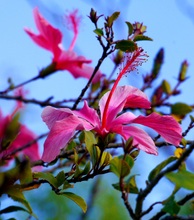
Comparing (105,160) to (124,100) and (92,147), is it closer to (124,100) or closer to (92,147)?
(92,147)

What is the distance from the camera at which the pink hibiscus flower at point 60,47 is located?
1910 millimetres

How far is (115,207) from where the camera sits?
9.38 m

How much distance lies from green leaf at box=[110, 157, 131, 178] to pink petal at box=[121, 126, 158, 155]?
0.35 ft

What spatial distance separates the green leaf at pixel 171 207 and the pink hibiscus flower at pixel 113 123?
0.16 m

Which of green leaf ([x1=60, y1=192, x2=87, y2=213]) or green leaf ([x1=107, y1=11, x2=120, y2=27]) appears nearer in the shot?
green leaf ([x1=60, y1=192, x2=87, y2=213])

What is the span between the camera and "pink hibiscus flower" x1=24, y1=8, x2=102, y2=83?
1910 millimetres

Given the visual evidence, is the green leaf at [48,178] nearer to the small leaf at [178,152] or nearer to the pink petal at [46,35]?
the small leaf at [178,152]

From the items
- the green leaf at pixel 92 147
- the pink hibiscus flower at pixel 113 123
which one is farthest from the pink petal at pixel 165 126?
the green leaf at pixel 92 147

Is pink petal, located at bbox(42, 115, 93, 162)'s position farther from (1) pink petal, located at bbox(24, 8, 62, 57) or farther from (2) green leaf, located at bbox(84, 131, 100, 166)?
(1) pink petal, located at bbox(24, 8, 62, 57)

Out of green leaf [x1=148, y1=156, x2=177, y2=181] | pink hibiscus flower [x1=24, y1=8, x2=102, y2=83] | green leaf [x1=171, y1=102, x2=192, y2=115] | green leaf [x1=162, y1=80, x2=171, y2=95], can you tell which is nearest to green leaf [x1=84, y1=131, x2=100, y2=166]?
green leaf [x1=148, y1=156, x2=177, y2=181]

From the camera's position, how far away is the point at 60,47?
198cm

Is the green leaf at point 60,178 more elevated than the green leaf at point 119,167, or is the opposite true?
the green leaf at point 60,178

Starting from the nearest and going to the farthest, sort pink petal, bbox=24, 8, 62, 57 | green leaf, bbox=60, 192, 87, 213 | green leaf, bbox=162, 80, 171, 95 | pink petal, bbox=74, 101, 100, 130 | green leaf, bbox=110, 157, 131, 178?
green leaf, bbox=110, 157, 131, 178 < green leaf, bbox=60, 192, 87, 213 < pink petal, bbox=74, 101, 100, 130 < pink petal, bbox=24, 8, 62, 57 < green leaf, bbox=162, 80, 171, 95

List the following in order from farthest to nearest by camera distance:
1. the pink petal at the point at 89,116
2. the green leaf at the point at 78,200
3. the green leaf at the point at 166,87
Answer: the green leaf at the point at 166,87, the pink petal at the point at 89,116, the green leaf at the point at 78,200
